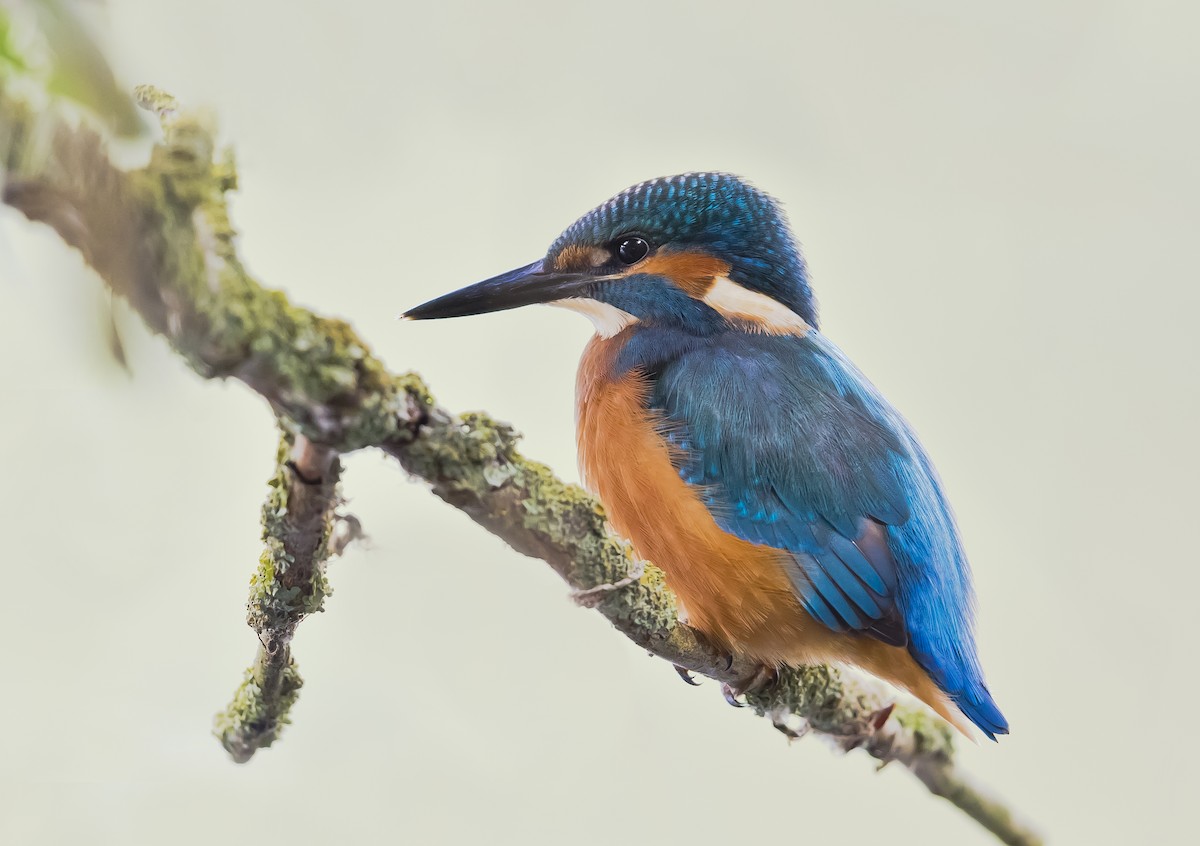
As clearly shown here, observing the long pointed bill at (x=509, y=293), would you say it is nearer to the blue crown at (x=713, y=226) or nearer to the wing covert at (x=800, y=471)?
the blue crown at (x=713, y=226)

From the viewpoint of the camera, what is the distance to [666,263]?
4.18 ft

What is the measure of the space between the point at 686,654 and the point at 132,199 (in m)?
0.75

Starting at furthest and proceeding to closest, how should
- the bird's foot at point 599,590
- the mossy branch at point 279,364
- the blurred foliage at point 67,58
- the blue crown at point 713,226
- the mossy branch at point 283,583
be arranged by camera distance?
the blue crown at point 713,226
the bird's foot at point 599,590
the mossy branch at point 283,583
the mossy branch at point 279,364
the blurred foliage at point 67,58

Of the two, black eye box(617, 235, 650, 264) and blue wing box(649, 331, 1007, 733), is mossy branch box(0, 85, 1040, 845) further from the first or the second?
black eye box(617, 235, 650, 264)

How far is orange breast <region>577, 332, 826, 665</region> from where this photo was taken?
3.58 ft

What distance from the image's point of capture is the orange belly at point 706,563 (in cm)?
109

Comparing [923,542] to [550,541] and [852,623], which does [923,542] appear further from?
[550,541]

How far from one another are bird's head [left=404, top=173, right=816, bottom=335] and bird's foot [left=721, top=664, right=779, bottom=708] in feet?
1.40

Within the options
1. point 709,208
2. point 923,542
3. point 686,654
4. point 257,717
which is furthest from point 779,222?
point 257,717

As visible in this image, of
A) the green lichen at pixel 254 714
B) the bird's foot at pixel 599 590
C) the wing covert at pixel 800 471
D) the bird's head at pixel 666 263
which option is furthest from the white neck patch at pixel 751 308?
the green lichen at pixel 254 714

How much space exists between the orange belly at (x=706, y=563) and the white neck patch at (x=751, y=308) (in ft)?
0.59

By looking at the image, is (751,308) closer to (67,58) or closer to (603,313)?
(603,313)

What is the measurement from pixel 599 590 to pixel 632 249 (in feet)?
1.91

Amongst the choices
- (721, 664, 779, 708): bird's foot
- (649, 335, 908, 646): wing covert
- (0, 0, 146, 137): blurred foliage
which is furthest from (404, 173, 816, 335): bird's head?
(0, 0, 146, 137): blurred foliage
